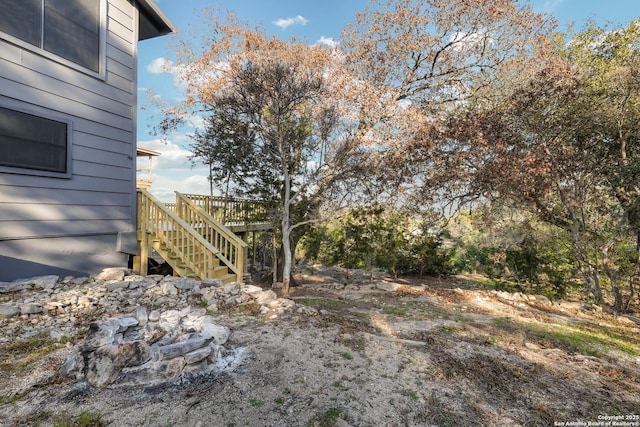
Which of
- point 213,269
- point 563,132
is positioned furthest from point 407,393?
point 563,132

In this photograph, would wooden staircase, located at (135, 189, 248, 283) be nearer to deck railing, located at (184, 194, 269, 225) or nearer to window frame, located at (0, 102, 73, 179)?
window frame, located at (0, 102, 73, 179)

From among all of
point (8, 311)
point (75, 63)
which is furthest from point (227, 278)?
point (75, 63)

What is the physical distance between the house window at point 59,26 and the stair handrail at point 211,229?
2.87 meters

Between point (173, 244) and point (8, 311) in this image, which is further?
point (173, 244)

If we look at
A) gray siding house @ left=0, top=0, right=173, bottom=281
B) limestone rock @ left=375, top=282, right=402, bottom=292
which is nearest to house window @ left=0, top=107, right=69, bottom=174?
gray siding house @ left=0, top=0, right=173, bottom=281

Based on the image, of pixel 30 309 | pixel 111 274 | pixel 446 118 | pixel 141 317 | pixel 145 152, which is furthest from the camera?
pixel 145 152

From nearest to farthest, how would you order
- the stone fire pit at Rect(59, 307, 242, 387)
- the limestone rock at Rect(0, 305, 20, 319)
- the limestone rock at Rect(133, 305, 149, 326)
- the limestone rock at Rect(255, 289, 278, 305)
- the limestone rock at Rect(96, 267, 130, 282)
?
1. the stone fire pit at Rect(59, 307, 242, 387)
2. the limestone rock at Rect(133, 305, 149, 326)
3. the limestone rock at Rect(0, 305, 20, 319)
4. the limestone rock at Rect(255, 289, 278, 305)
5. the limestone rock at Rect(96, 267, 130, 282)

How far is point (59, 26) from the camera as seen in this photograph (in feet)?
15.1

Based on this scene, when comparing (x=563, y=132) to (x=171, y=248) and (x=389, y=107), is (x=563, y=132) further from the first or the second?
(x=171, y=248)

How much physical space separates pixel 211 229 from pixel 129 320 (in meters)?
3.78

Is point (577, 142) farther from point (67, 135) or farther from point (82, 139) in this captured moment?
point (67, 135)

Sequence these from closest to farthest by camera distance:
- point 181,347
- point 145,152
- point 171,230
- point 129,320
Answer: point 181,347, point 129,320, point 171,230, point 145,152

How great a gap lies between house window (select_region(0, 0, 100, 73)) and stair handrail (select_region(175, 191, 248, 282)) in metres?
2.87

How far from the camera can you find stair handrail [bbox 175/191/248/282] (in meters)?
6.05
